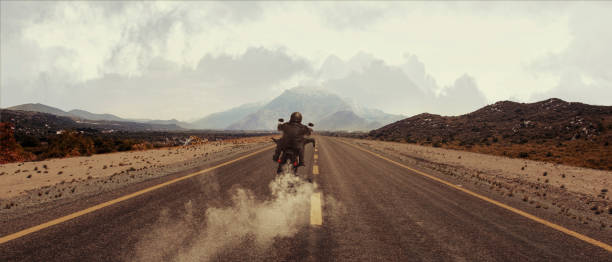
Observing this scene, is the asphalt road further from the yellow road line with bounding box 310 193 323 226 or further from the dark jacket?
the dark jacket

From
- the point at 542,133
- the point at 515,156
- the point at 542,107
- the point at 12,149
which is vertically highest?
the point at 542,107

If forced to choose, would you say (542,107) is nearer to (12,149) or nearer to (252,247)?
(252,247)

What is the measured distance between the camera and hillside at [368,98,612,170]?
70.0 feet

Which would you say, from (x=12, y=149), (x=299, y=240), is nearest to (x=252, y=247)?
(x=299, y=240)

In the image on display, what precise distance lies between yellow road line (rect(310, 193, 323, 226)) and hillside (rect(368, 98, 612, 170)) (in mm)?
19287

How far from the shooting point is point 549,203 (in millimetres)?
6656

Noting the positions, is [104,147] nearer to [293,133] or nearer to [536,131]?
[293,133]

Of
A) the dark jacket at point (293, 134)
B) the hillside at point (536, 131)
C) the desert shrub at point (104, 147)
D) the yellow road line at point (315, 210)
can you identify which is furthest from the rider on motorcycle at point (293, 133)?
the desert shrub at point (104, 147)

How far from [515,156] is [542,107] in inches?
1461

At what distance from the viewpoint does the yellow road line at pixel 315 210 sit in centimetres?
441

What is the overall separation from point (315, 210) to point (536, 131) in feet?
142

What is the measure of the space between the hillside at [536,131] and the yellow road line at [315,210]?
1929 cm

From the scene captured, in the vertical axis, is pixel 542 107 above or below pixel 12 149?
above

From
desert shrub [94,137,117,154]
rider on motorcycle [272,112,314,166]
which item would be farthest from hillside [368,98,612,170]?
Result: desert shrub [94,137,117,154]
